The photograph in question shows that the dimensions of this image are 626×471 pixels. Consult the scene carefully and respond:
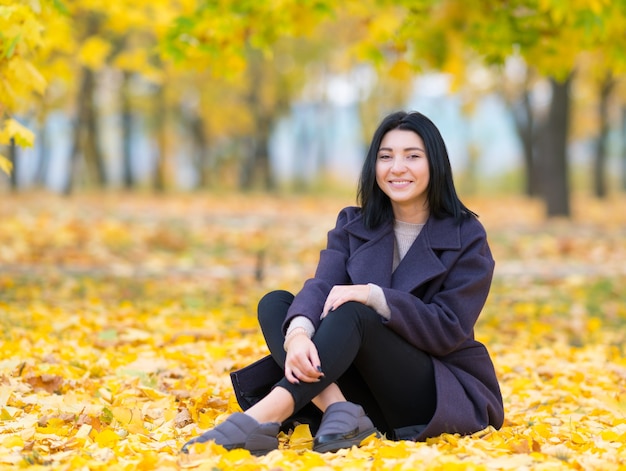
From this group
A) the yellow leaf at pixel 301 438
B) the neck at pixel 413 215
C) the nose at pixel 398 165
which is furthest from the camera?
the neck at pixel 413 215

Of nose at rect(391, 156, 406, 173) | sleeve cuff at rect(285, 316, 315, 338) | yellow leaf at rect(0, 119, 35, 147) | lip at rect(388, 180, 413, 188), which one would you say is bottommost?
sleeve cuff at rect(285, 316, 315, 338)

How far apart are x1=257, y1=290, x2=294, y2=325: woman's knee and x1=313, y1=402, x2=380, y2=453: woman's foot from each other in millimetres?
426

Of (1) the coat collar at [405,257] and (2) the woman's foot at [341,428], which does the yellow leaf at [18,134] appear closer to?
(1) the coat collar at [405,257]

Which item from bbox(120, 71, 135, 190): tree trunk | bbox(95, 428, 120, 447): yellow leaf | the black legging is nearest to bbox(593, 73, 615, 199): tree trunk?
bbox(120, 71, 135, 190): tree trunk

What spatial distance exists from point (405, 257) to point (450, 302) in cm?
29

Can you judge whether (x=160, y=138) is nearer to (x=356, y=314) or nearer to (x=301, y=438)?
(x=301, y=438)

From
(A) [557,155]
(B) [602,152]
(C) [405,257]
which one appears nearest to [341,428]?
(C) [405,257]

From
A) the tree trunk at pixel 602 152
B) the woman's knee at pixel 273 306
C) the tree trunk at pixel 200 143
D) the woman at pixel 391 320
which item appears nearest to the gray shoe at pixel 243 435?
the woman at pixel 391 320

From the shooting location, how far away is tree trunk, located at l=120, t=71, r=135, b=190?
23.1m

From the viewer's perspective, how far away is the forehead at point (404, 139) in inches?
133

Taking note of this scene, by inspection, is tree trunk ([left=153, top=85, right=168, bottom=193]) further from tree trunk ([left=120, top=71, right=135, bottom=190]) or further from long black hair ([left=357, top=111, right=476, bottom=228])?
long black hair ([left=357, top=111, right=476, bottom=228])

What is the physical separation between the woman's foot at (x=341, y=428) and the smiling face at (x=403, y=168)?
92 centimetres

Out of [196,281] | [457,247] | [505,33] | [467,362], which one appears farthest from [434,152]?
[196,281]

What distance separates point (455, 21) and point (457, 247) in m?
4.43
